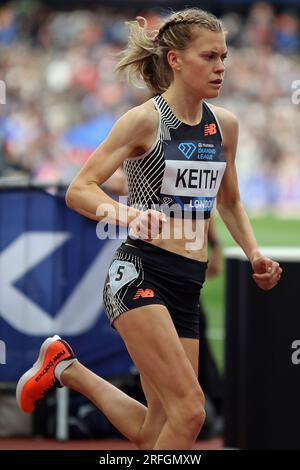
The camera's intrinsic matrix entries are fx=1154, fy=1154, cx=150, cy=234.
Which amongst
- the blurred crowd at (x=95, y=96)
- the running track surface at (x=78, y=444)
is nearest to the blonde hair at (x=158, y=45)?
the running track surface at (x=78, y=444)

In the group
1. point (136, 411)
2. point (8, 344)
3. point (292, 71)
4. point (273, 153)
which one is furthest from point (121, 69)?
point (292, 71)

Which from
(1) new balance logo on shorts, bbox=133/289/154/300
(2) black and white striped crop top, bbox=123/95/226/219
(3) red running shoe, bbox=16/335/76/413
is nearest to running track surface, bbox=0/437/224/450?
(3) red running shoe, bbox=16/335/76/413

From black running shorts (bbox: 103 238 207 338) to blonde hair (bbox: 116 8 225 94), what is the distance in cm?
83

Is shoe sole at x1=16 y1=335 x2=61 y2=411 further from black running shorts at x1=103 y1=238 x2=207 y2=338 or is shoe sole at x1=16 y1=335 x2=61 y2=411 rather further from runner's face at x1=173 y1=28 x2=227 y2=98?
runner's face at x1=173 y1=28 x2=227 y2=98

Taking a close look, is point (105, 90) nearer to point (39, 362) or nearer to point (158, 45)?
point (39, 362)

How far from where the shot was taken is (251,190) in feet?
83.3

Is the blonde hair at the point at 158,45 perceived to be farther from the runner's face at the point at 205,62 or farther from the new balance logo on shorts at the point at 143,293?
the new balance logo on shorts at the point at 143,293

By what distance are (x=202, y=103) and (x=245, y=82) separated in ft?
67.9

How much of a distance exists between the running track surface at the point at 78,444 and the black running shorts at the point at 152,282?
2407 millimetres

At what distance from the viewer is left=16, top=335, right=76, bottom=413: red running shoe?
575 cm

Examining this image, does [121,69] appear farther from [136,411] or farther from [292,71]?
[292,71]

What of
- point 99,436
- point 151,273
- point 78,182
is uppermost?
point 78,182

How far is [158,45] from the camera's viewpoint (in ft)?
17.9
